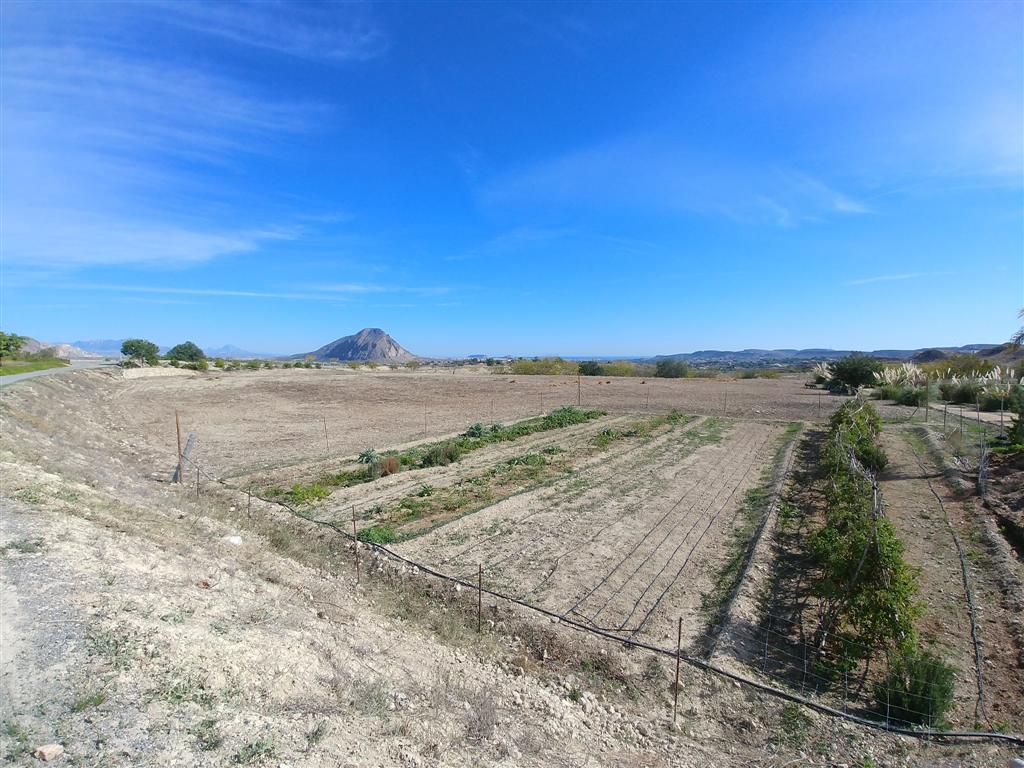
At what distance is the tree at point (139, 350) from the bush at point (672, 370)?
7309 centimetres

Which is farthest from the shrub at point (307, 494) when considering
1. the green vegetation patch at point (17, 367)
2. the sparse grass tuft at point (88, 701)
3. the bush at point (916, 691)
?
the green vegetation patch at point (17, 367)

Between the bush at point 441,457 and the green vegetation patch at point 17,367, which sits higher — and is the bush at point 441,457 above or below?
below

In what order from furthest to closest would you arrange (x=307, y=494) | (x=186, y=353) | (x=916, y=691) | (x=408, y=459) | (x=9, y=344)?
(x=186, y=353) < (x=9, y=344) < (x=408, y=459) < (x=307, y=494) < (x=916, y=691)

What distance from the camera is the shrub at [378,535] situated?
9.79m

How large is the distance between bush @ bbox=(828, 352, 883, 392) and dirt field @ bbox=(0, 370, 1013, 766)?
115ft

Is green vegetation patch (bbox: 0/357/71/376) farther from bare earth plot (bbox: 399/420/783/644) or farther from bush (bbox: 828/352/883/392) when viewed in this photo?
bush (bbox: 828/352/883/392)

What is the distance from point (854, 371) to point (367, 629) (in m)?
48.7

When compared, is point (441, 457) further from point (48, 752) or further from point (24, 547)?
point (48, 752)

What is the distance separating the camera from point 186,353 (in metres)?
84.8

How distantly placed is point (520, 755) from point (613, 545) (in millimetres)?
5704

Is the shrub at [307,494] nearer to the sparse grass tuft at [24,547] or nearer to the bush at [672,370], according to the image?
the sparse grass tuft at [24,547]

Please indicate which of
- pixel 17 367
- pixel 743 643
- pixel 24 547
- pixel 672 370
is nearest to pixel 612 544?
pixel 743 643

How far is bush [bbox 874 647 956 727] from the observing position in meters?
5.07

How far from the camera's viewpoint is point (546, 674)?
19.5ft
